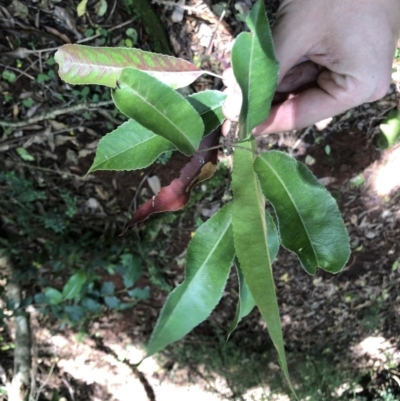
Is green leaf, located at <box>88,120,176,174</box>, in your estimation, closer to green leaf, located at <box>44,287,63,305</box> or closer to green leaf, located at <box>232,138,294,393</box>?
green leaf, located at <box>232,138,294,393</box>

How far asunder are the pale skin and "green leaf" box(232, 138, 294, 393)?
0.36 metres

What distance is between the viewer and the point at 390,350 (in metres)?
2.88

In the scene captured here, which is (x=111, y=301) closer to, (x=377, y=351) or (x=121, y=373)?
(x=121, y=373)

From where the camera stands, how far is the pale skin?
1.28 meters

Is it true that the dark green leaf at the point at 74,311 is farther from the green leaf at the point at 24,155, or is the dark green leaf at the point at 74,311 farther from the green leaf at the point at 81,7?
the green leaf at the point at 81,7

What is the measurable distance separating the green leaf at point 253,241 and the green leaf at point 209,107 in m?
0.14

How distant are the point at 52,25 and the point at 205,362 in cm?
206

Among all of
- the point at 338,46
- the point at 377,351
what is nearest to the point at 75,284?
the point at 338,46

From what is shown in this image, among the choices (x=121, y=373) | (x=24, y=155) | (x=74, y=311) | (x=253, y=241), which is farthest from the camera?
(x=121, y=373)

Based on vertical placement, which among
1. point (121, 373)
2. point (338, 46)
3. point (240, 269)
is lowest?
point (121, 373)

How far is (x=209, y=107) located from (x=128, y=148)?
0.80ft

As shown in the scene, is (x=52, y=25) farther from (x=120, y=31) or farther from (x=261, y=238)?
(x=261, y=238)

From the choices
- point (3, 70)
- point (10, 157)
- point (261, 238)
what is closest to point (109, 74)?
point (261, 238)

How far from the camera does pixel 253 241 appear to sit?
853mm
